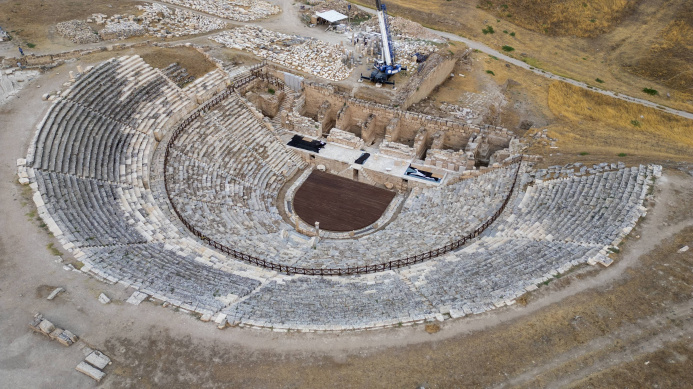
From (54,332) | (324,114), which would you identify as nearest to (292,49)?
(324,114)

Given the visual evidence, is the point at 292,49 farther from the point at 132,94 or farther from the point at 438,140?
the point at 438,140

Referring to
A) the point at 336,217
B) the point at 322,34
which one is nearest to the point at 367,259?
the point at 336,217

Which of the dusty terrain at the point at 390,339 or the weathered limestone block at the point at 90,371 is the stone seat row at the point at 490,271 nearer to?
the dusty terrain at the point at 390,339

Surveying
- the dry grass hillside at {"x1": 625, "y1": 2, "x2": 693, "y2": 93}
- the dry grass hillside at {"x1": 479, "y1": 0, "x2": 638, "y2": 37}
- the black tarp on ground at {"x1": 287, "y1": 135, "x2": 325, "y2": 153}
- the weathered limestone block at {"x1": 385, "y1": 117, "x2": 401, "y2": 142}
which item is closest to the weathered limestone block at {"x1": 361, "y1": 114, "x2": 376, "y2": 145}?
the weathered limestone block at {"x1": 385, "y1": 117, "x2": 401, "y2": 142}

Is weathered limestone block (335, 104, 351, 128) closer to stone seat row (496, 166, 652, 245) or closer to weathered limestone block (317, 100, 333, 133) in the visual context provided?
weathered limestone block (317, 100, 333, 133)

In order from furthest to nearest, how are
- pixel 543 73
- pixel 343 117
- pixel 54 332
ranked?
pixel 543 73 → pixel 343 117 → pixel 54 332

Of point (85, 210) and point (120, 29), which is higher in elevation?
point (120, 29)

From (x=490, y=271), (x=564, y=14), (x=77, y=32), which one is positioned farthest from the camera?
(x=564, y=14)

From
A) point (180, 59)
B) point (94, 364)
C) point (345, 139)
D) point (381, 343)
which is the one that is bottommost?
point (94, 364)
